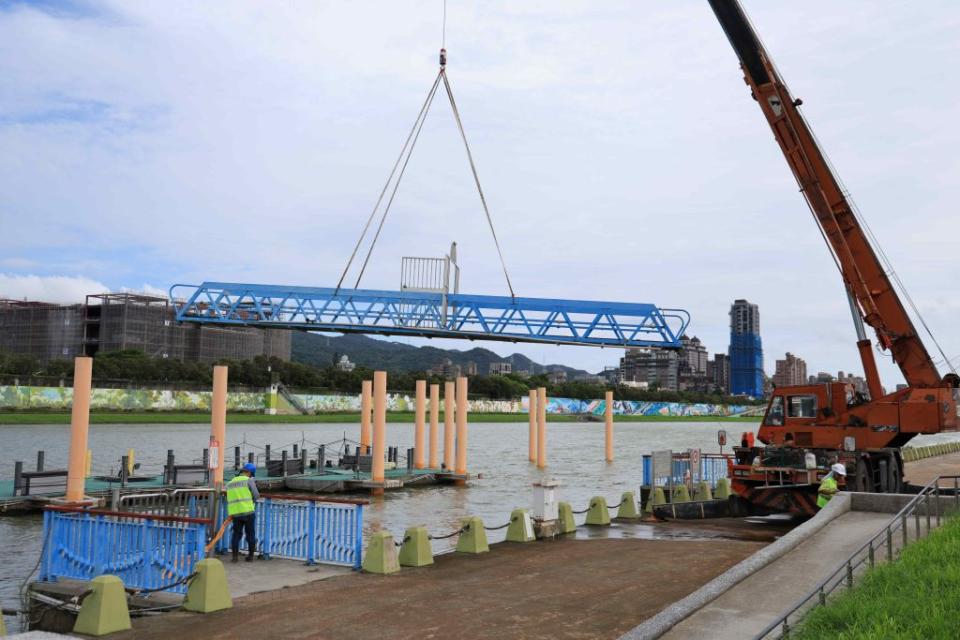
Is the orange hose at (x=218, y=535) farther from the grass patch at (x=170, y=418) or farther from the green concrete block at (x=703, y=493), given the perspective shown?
the grass patch at (x=170, y=418)

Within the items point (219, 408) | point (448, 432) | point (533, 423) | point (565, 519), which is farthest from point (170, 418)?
point (565, 519)

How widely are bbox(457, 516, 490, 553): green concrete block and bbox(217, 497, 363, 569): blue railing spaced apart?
2.61 metres

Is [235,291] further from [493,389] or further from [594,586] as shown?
[493,389]

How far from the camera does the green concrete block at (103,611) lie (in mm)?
11164

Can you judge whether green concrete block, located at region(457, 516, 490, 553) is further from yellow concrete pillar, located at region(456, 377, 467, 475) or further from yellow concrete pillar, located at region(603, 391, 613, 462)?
yellow concrete pillar, located at region(603, 391, 613, 462)

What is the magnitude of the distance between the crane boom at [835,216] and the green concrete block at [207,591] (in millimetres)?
18490

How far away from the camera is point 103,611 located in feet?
36.7

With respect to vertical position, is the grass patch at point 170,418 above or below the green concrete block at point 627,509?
above

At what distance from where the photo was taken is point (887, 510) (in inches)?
693

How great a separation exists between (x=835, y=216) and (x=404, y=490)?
21.3 m

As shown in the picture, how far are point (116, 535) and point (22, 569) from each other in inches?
286

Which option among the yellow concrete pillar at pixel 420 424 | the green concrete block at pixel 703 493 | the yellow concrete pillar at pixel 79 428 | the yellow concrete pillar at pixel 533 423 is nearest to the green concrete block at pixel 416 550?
the yellow concrete pillar at pixel 79 428

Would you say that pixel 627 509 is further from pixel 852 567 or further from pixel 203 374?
pixel 203 374

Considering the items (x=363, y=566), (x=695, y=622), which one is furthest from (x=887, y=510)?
(x=363, y=566)
